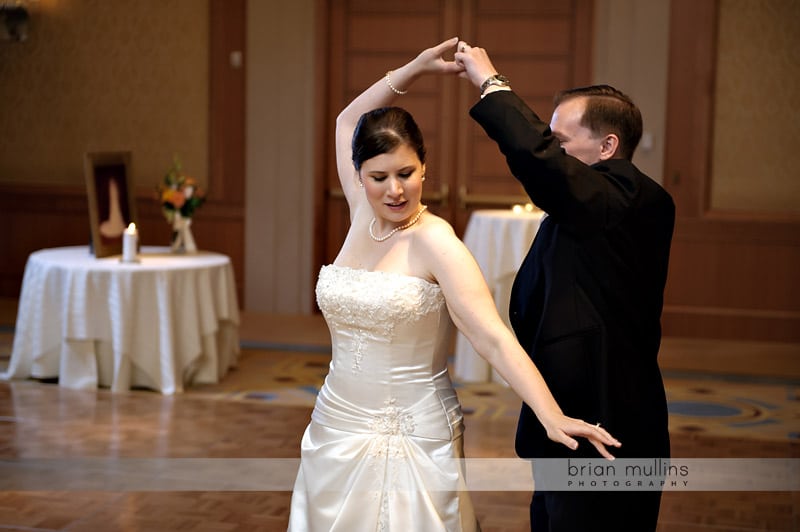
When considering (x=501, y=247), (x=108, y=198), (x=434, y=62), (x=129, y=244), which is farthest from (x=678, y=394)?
(x=434, y=62)

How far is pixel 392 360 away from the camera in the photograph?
2.44 m

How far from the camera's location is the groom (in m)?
2.09

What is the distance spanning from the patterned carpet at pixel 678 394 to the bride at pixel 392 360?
309 centimetres

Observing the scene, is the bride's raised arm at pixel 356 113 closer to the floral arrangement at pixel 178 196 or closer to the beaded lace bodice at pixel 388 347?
the beaded lace bodice at pixel 388 347

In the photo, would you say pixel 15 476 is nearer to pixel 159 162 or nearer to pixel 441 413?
pixel 441 413

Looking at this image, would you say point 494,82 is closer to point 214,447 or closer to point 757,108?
point 214,447

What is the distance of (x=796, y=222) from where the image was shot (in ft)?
25.2

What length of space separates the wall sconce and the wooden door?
2605 millimetres

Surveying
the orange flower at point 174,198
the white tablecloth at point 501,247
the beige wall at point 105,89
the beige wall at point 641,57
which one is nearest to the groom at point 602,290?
the white tablecloth at point 501,247

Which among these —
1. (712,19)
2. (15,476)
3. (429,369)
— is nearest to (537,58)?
(712,19)

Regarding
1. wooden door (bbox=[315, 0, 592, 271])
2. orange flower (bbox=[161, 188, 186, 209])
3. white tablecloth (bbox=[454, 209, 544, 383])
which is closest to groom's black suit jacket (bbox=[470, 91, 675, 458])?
white tablecloth (bbox=[454, 209, 544, 383])

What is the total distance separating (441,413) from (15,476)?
8.53 feet

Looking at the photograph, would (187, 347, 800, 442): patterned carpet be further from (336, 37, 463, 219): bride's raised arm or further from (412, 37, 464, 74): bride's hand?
(412, 37, 464, 74): bride's hand

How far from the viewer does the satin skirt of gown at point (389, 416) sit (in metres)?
2.40
